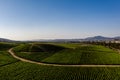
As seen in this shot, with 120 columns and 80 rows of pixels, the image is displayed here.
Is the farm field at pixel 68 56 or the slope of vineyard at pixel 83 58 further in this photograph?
the farm field at pixel 68 56

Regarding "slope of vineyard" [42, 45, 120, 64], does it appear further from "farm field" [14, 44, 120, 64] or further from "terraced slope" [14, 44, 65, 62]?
"terraced slope" [14, 44, 65, 62]

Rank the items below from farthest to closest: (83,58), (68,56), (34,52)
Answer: (34,52) < (68,56) < (83,58)

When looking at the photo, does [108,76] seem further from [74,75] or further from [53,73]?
[53,73]

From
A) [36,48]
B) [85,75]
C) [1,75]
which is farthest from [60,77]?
[36,48]

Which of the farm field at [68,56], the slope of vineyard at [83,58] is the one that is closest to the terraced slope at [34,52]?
the farm field at [68,56]

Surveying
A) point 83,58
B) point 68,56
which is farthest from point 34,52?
point 83,58

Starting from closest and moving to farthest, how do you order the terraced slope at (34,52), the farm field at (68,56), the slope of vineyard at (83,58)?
the slope of vineyard at (83,58) → the farm field at (68,56) → the terraced slope at (34,52)

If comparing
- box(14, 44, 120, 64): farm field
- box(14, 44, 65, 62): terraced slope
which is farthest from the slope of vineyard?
box(14, 44, 65, 62): terraced slope

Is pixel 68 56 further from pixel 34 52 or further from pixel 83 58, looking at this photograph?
pixel 34 52

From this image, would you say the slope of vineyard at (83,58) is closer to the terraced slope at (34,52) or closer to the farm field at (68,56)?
the farm field at (68,56)

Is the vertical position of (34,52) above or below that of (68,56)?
above

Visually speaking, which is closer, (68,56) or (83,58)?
(83,58)
